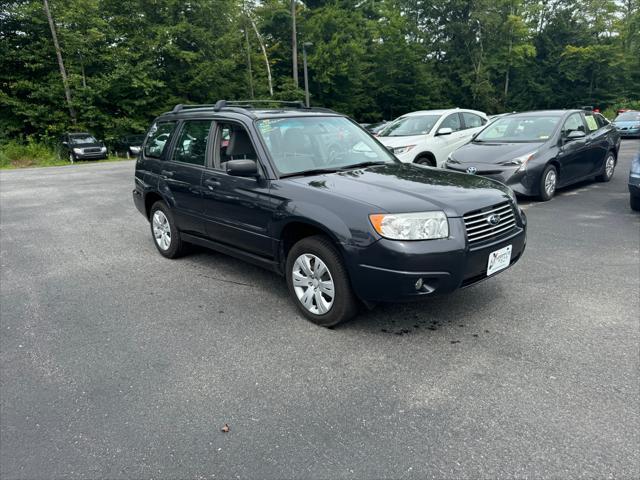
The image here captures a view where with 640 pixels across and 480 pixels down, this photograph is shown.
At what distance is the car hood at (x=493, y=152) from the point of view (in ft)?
27.6

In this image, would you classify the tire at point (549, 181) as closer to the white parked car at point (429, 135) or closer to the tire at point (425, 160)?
the white parked car at point (429, 135)

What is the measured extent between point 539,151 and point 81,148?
76.3 feet

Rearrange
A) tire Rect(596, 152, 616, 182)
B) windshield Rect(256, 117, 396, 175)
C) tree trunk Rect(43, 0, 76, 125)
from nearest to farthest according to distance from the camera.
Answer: windshield Rect(256, 117, 396, 175) → tire Rect(596, 152, 616, 182) → tree trunk Rect(43, 0, 76, 125)

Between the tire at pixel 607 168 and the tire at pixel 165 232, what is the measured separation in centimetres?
906

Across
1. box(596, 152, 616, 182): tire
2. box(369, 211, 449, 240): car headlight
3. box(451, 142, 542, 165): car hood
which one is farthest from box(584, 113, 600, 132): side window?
box(369, 211, 449, 240): car headlight

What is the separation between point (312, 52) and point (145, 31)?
Result: 42.4ft

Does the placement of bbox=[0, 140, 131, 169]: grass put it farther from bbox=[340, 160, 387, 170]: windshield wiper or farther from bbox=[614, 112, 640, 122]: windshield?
bbox=[614, 112, 640, 122]: windshield

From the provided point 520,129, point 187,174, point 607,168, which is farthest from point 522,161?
point 187,174

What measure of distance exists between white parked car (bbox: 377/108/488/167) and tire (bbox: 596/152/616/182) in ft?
9.94

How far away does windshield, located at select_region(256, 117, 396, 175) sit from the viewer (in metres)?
4.39

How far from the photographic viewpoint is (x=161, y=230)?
600cm

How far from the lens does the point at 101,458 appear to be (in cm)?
248

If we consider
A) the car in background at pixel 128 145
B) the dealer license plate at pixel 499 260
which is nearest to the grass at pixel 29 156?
the car in background at pixel 128 145

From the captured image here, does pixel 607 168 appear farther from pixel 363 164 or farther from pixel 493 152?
pixel 363 164
